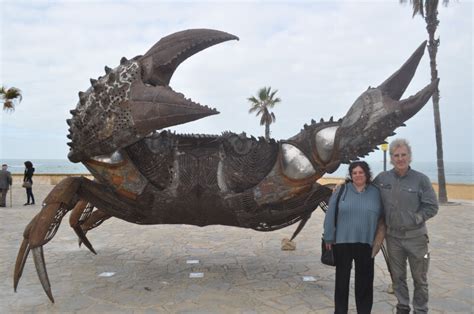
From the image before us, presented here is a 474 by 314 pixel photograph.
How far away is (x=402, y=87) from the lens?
14.4ft

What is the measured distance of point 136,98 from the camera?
411 cm

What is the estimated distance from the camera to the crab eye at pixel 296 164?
4.71m

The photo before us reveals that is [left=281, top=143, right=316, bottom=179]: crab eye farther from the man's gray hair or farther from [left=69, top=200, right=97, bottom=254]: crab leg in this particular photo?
[left=69, top=200, right=97, bottom=254]: crab leg

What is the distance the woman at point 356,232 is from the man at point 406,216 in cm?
13

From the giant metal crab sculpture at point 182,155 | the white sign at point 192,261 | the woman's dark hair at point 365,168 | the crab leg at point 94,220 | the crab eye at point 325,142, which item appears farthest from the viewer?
the crab leg at point 94,220

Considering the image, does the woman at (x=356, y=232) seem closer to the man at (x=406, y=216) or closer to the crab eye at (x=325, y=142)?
the man at (x=406, y=216)

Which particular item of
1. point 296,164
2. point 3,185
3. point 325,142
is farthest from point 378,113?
point 3,185

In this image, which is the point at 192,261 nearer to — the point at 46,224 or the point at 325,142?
the point at 46,224

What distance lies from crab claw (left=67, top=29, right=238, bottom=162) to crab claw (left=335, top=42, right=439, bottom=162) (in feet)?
5.13

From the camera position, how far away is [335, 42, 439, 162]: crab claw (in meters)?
4.18

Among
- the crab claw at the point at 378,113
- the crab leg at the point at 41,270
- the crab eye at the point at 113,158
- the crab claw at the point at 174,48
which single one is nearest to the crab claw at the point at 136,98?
the crab claw at the point at 174,48

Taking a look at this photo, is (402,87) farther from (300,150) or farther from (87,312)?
(87,312)

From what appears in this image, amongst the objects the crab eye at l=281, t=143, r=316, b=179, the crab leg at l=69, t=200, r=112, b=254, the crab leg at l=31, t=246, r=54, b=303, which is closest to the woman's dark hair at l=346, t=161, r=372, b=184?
the crab eye at l=281, t=143, r=316, b=179

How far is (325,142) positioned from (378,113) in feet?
2.11
